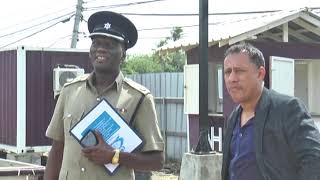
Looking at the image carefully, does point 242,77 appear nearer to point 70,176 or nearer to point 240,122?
point 240,122

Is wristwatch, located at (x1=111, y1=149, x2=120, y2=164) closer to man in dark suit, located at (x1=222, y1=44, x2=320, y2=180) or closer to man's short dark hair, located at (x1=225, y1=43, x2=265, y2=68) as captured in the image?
man in dark suit, located at (x1=222, y1=44, x2=320, y2=180)

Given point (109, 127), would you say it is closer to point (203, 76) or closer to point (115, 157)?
point (115, 157)

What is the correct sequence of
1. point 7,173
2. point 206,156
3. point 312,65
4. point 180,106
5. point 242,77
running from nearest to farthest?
point 242,77 < point 7,173 < point 206,156 < point 312,65 < point 180,106

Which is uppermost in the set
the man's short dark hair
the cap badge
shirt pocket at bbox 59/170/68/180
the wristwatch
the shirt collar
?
the cap badge

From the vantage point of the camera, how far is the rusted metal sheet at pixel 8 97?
1047 centimetres

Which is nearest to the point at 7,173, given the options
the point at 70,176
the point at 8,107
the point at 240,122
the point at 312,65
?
the point at 70,176

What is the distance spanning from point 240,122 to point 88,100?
31.7 inches

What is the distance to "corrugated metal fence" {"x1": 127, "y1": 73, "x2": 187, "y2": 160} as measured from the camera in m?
13.8

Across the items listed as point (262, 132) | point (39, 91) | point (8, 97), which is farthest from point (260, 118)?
point (8, 97)

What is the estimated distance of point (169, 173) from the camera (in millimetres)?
12578

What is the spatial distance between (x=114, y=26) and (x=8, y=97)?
815 cm

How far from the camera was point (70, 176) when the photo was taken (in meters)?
2.94

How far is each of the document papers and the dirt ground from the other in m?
8.67

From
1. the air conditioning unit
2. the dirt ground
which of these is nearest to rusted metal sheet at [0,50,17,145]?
the air conditioning unit
